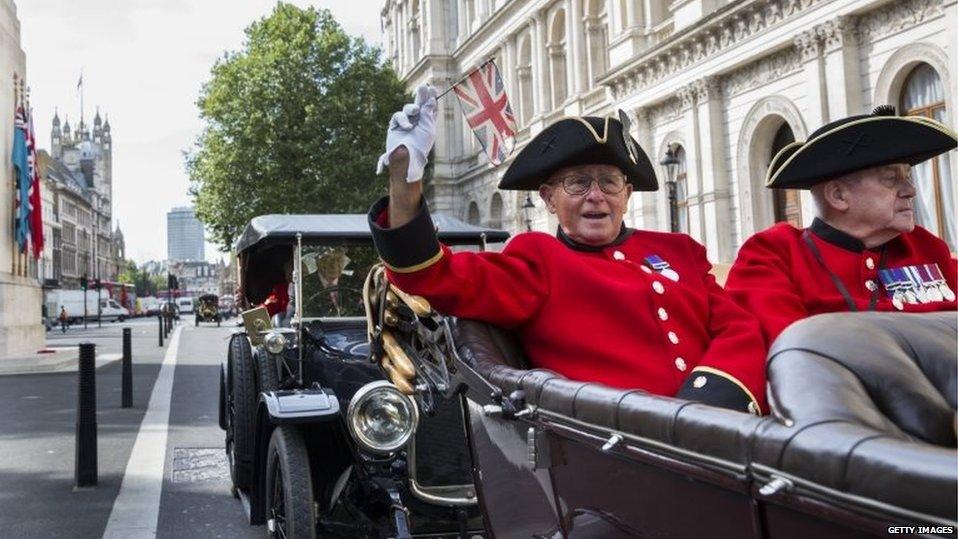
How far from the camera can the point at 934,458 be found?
1.07 meters

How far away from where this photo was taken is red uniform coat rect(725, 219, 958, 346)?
277 cm

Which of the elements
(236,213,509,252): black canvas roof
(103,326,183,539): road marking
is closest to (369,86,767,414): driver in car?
(236,213,509,252): black canvas roof

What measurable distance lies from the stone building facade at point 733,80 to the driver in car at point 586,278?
14834 mm

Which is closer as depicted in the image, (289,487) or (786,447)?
(786,447)

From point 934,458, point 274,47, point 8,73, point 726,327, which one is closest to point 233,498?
point 726,327

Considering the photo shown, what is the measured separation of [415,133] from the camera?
103 inches

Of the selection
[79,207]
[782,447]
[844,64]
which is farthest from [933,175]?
[79,207]

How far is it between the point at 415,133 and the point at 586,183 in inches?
27.8

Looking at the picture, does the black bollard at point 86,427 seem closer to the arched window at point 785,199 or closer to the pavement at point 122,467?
the pavement at point 122,467

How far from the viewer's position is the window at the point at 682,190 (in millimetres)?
24641

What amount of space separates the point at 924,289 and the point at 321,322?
4022mm

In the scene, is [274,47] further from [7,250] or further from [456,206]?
[7,250]

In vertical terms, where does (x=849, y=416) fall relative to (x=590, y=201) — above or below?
below

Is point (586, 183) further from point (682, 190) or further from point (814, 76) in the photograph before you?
point (682, 190)
